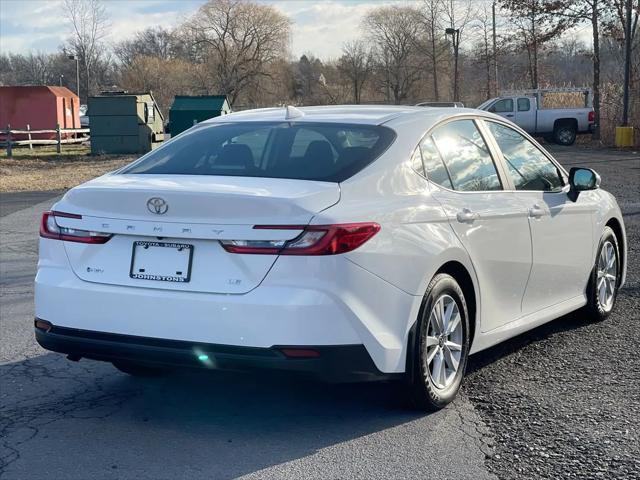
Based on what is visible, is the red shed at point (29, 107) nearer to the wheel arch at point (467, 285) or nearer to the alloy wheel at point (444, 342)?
the wheel arch at point (467, 285)

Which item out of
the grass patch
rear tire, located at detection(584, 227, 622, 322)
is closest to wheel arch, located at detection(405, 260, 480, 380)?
rear tire, located at detection(584, 227, 622, 322)

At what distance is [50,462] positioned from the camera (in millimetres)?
4000

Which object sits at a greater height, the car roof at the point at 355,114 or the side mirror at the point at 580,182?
the car roof at the point at 355,114

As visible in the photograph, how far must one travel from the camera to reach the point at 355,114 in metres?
5.28

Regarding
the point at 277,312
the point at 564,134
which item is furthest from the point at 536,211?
the point at 564,134

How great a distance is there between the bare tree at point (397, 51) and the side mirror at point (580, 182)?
61668 millimetres

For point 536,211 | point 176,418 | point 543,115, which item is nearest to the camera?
point 176,418

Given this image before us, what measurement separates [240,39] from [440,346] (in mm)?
68678

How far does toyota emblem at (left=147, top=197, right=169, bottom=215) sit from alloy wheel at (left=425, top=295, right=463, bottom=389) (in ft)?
4.79

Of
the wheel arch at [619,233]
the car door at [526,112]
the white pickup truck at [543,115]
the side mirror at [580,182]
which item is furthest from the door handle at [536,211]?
the car door at [526,112]

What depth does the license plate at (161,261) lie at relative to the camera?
162 inches

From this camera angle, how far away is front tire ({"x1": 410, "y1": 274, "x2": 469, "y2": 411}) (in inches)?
175

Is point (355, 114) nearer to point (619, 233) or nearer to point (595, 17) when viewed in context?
point (619, 233)

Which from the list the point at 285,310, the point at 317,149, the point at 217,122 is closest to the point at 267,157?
the point at 317,149
